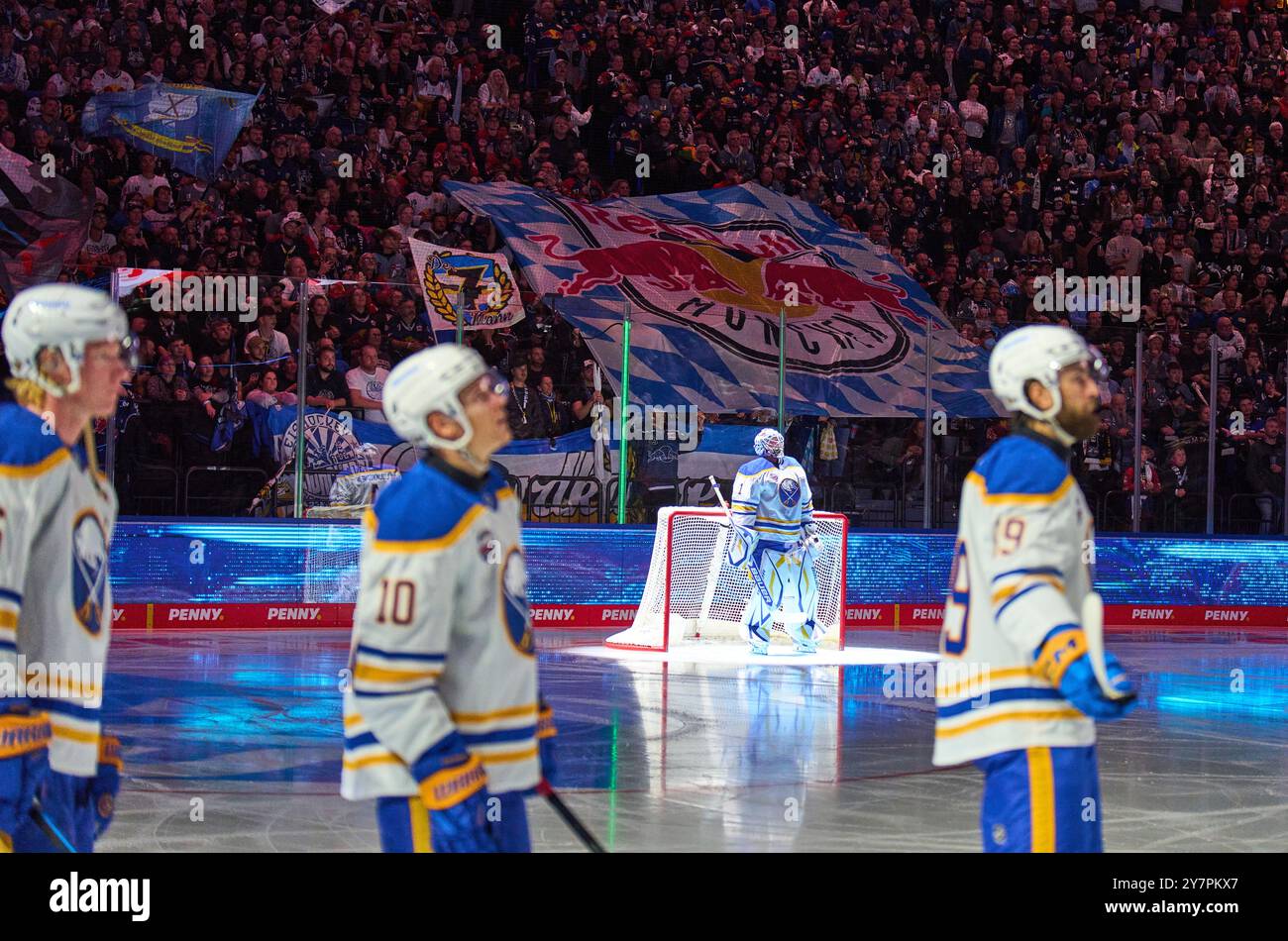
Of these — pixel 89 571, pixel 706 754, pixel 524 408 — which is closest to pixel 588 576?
pixel 524 408

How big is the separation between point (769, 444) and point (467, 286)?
2813mm

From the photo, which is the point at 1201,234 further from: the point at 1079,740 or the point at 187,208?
the point at 1079,740

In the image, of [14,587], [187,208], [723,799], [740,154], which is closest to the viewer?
[14,587]

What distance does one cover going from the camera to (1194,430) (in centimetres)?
1531

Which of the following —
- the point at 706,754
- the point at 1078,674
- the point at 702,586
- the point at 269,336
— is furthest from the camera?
the point at 702,586

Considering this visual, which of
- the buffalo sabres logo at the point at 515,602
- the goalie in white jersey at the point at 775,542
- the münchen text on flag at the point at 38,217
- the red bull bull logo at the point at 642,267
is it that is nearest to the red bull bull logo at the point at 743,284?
the red bull bull logo at the point at 642,267

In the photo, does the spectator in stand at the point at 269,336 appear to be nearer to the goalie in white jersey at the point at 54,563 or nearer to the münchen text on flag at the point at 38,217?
→ the münchen text on flag at the point at 38,217

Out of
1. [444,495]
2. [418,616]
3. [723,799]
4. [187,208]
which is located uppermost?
[187,208]

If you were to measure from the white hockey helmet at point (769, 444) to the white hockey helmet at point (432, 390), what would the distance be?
9.92 metres

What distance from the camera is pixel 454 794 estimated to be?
3184 mm

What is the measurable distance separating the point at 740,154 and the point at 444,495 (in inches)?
635

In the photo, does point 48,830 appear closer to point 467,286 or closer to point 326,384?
point 326,384

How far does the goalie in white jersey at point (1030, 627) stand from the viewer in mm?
3621
